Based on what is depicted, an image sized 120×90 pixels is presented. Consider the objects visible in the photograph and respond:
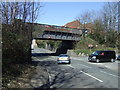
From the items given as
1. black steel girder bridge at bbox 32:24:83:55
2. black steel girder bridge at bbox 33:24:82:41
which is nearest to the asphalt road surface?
black steel girder bridge at bbox 32:24:83:55

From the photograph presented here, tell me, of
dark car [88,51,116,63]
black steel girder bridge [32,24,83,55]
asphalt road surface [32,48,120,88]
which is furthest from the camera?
black steel girder bridge [32,24,83,55]

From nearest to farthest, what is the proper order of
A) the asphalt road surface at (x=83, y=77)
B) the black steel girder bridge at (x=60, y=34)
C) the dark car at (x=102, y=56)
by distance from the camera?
the asphalt road surface at (x=83, y=77) → the dark car at (x=102, y=56) → the black steel girder bridge at (x=60, y=34)

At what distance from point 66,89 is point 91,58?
18791 mm

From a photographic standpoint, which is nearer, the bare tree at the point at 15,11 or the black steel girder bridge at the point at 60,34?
Answer: the bare tree at the point at 15,11

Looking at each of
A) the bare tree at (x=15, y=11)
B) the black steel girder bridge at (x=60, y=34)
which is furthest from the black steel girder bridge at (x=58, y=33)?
the bare tree at (x=15, y=11)

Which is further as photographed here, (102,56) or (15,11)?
(102,56)

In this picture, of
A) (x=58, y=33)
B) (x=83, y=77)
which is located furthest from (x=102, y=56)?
(x=58, y=33)

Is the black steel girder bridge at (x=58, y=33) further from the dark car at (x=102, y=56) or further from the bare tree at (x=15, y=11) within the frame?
the bare tree at (x=15, y=11)

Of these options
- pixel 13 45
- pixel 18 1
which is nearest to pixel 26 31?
pixel 18 1

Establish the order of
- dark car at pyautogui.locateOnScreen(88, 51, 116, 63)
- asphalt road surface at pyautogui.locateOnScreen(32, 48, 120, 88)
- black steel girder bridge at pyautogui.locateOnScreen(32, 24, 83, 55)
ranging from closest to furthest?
asphalt road surface at pyautogui.locateOnScreen(32, 48, 120, 88) < dark car at pyautogui.locateOnScreen(88, 51, 116, 63) < black steel girder bridge at pyautogui.locateOnScreen(32, 24, 83, 55)

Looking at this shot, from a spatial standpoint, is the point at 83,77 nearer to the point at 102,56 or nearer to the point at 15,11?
the point at 15,11

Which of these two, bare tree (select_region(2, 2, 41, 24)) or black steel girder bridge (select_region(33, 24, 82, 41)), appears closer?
bare tree (select_region(2, 2, 41, 24))

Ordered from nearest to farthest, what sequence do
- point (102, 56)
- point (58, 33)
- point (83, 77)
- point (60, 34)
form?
point (83, 77) → point (102, 56) → point (58, 33) → point (60, 34)

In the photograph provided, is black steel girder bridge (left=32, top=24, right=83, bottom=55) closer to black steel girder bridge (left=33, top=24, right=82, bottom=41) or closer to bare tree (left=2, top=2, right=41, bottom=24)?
black steel girder bridge (left=33, top=24, right=82, bottom=41)
